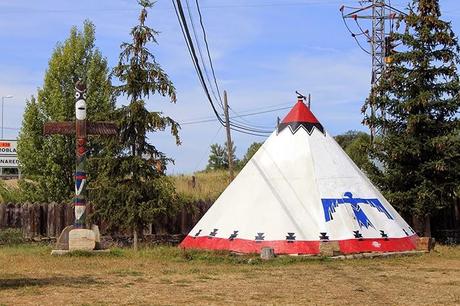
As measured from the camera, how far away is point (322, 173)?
57.6 ft

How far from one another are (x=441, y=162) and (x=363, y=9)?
19.1 meters

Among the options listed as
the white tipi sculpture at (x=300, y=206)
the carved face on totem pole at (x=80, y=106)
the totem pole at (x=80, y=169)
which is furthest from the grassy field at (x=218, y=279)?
the carved face on totem pole at (x=80, y=106)

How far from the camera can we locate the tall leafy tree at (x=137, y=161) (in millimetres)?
18109

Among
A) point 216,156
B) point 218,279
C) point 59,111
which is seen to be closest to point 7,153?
point 216,156

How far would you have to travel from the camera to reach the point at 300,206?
55.0 feet

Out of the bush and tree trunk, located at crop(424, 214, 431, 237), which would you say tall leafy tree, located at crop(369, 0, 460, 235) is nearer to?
tree trunk, located at crop(424, 214, 431, 237)

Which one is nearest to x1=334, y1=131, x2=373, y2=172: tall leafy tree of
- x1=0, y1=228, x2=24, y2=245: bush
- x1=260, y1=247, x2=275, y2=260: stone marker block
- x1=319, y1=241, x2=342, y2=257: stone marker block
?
x1=319, y1=241, x2=342, y2=257: stone marker block

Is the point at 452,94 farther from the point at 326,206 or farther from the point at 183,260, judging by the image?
the point at 183,260

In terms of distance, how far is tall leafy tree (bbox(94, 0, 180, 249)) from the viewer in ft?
59.4

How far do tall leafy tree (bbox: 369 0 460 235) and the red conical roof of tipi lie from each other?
9.36 feet

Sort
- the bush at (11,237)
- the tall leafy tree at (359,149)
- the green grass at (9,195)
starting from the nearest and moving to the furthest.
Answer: the bush at (11,237), the tall leafy tree at (359,149), the green grass at (9,195)

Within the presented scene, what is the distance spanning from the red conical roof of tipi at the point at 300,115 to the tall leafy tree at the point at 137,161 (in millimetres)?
3179

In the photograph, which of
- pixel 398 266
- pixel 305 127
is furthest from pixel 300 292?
pixel 305 127

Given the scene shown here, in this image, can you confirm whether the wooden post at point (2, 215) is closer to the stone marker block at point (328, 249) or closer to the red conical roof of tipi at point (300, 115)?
the red conical roof of tipi at point (300, 115)
